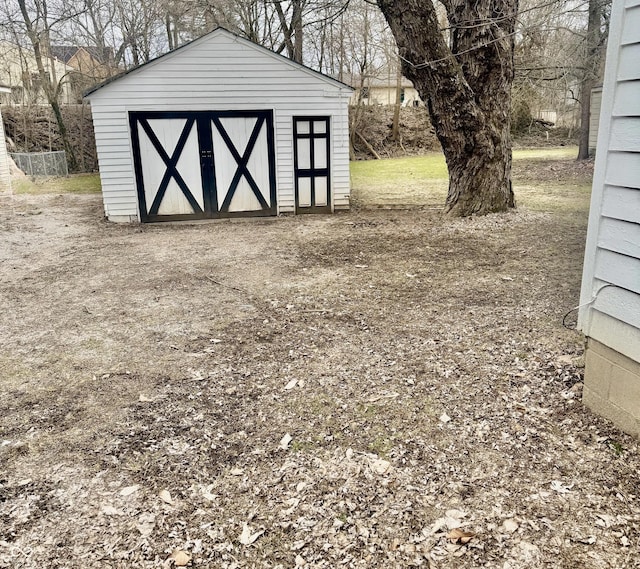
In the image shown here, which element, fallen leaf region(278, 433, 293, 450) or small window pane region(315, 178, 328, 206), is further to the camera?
small window pane region(315, 178, 328, 206)

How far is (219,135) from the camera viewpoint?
9719 millimetres

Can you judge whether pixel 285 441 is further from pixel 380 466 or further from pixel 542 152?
pixel 542 152

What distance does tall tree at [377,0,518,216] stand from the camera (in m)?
7.73

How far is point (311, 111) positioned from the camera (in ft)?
32.0

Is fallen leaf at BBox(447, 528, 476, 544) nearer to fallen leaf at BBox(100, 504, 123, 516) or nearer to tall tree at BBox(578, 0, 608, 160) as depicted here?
fallen leaf at BBox(100, 504, 123, 516)

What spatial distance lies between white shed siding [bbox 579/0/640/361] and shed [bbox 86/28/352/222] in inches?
302

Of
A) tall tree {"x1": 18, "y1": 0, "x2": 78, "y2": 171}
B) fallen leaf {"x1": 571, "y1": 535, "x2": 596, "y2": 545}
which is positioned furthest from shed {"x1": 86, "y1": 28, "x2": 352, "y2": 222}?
tall tree {"x1": 18, "y1": 0, "x2": 78, "y2": 171}

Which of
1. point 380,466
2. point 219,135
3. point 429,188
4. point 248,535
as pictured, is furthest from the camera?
point 429,188

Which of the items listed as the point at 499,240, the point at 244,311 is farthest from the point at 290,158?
the point at 244,311

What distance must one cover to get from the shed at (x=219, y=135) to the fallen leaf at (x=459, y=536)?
863 cm

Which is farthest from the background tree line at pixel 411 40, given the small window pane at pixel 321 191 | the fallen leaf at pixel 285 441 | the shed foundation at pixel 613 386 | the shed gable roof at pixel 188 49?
the fallen leaf at pixel 285 441

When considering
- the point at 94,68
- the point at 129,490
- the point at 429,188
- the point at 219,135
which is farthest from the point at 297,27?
the point at 129,490

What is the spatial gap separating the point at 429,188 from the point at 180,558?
496 inches

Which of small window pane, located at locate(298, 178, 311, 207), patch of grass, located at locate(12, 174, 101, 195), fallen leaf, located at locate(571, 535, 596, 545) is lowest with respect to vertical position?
fallen leaf, located at locate(571, 535, 596, 545)
